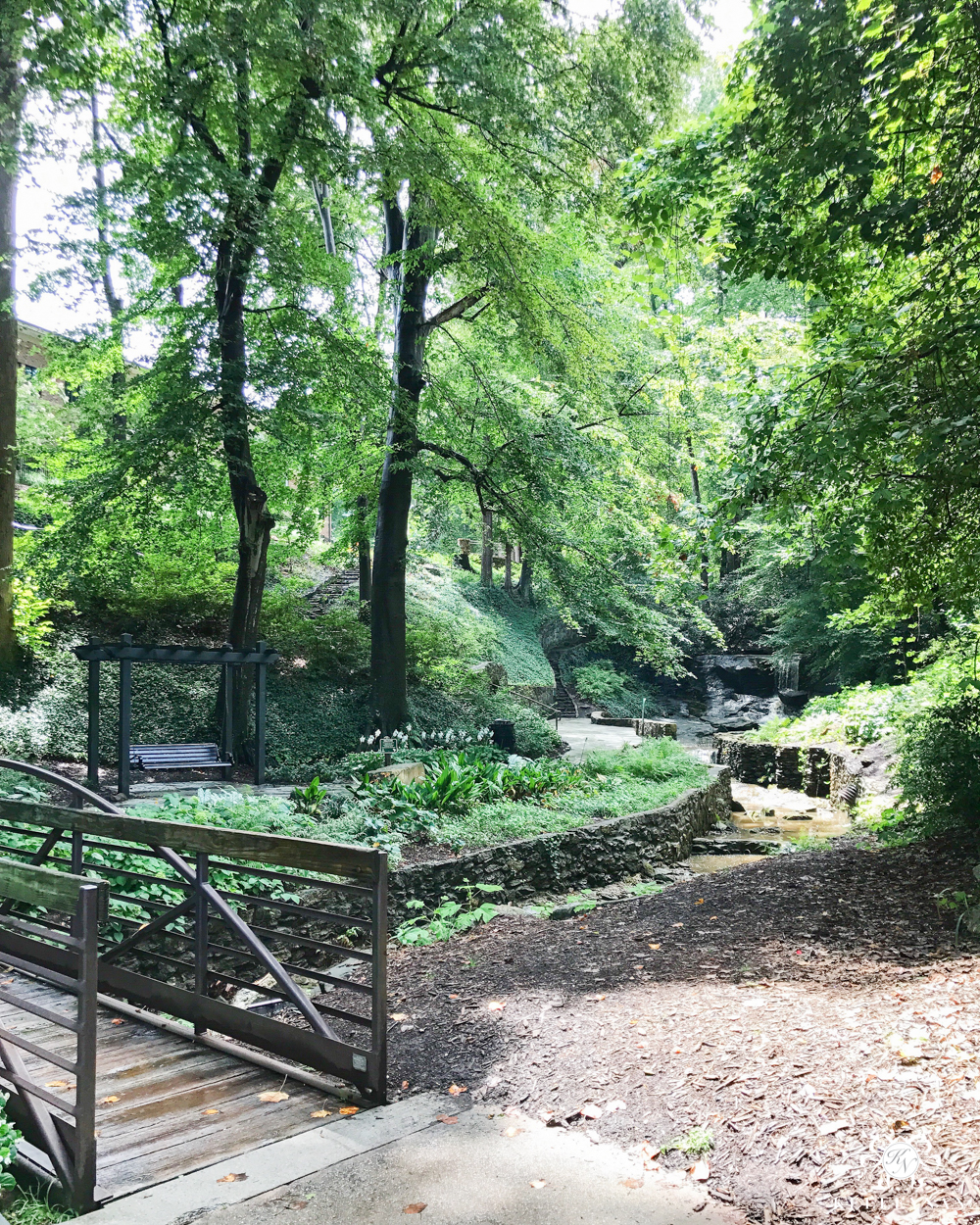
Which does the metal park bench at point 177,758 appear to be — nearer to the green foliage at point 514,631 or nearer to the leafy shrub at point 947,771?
the leafy shrub at point 947,771

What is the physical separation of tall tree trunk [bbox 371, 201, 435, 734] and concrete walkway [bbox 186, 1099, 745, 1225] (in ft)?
34.5

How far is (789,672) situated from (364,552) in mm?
14284

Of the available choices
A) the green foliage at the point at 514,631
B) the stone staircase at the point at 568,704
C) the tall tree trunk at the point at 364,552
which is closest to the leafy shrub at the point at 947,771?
the tall tree trunk at the point at 364,552

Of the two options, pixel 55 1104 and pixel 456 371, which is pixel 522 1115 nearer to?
pixel 55 1104

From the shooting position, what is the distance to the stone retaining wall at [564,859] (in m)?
7.91

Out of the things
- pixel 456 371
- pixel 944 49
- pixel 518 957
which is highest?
pixel 456 371

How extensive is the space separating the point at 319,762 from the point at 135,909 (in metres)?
6.36

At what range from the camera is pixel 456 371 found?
51.8 feet

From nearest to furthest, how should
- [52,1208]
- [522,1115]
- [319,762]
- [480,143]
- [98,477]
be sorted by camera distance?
[52,1208], [522,1115], [98,477], [480,143], [319,762]

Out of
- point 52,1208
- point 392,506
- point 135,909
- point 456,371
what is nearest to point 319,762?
point 392,506

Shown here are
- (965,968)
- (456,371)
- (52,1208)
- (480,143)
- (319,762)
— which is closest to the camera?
(52,1208)

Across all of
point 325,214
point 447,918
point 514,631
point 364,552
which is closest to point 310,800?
point 447,918

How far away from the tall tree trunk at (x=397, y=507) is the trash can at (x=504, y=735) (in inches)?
57.4

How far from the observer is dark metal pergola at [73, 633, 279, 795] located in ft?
31.9
